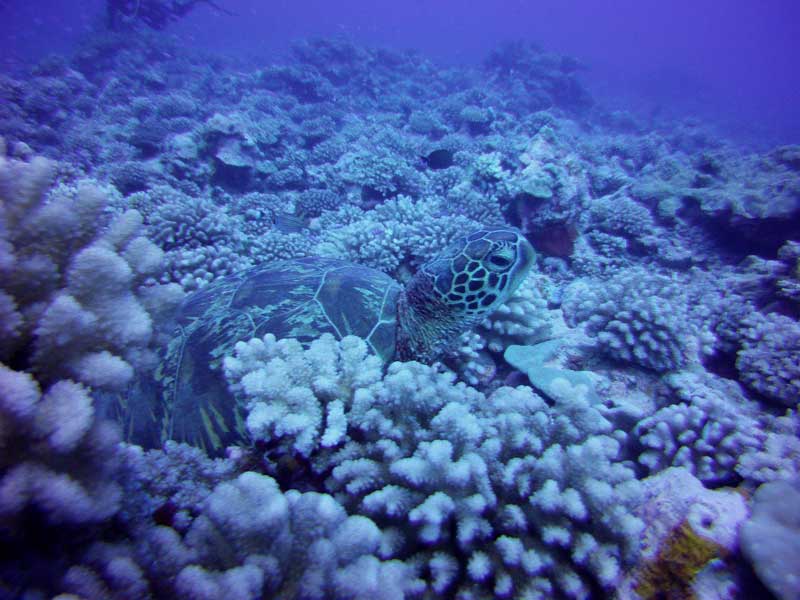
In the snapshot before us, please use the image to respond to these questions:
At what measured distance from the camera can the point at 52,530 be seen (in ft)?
3.73

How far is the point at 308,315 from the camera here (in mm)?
2898

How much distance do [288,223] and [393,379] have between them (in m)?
5.00

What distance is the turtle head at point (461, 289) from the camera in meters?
3.12

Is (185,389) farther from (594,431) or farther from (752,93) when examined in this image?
(752,93)

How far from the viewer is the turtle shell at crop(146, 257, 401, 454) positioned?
2.34m

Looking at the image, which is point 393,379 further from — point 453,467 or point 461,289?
point 461,289

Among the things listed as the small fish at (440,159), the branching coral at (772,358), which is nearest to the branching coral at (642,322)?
the branching coral at (772,358)

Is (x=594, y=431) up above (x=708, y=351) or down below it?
below

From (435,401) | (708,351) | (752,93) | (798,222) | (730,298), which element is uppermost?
(752,93)

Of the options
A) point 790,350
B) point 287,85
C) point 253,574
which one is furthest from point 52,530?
point 287,85

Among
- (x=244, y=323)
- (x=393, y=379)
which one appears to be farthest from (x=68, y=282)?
(x=393, y=379)

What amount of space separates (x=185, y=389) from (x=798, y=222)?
793cm

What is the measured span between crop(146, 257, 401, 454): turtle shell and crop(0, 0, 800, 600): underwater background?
0.8 inches

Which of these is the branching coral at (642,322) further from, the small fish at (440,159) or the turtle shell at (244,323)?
the small fish at (440,159)
